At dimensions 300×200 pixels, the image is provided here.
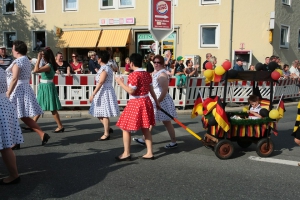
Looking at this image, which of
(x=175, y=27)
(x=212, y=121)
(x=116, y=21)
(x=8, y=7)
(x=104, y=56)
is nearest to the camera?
(x=212, y=121)

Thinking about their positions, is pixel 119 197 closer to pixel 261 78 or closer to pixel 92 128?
pixel 261 78

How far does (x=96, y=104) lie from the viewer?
25.3 ft

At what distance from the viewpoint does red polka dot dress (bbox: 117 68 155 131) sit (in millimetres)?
5773

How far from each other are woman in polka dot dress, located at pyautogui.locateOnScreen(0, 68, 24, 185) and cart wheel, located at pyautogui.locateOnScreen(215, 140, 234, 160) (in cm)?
303

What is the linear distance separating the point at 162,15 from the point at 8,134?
7280 millimetres

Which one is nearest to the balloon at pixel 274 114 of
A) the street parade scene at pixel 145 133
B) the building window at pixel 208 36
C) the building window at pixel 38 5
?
the street parade scene at pixel 145 133

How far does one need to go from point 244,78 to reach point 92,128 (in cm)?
426

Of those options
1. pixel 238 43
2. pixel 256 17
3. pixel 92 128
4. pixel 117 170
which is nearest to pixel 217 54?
pixel 238 43

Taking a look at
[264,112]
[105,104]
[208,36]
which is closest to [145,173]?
[264,112]

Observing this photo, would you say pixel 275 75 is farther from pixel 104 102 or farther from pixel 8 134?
pixel 8 134

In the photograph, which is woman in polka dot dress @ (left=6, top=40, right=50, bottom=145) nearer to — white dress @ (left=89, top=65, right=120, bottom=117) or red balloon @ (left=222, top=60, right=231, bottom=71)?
white dress @ (left=89, top=65, right=120, bottom=117)

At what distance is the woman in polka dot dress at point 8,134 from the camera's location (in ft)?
15.1

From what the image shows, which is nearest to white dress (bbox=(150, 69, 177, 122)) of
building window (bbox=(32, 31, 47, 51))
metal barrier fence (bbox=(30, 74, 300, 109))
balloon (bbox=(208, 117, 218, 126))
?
balloon (bbox=(208, 117, 218, 126))

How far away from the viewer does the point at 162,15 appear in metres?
11.0
